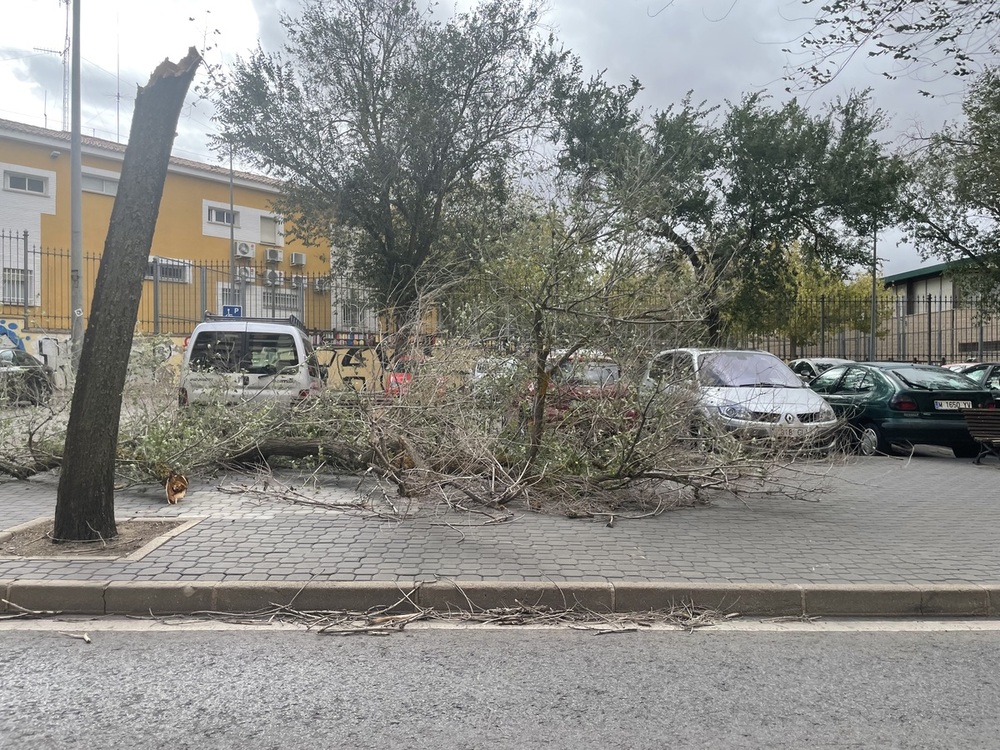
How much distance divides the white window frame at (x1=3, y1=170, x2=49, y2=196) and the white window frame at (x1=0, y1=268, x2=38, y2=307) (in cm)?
1034

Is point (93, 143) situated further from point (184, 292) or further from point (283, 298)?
point (283, 298)

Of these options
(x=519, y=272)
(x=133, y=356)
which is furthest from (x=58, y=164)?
(x=519, y=272)

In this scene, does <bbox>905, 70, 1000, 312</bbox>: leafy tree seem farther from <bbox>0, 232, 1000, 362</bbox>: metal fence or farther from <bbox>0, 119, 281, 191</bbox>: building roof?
<bbox>0, 119, 281, 191</bbox>: building roof

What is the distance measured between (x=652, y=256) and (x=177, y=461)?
497cm

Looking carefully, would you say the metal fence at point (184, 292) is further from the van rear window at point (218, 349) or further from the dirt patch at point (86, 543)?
the dirt patch at point (86, 543)

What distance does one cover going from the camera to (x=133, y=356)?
27.0ft

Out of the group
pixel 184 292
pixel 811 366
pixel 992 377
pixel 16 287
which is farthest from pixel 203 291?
pixel 992 377

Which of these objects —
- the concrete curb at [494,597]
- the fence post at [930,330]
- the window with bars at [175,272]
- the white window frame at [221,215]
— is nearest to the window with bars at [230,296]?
the window with bars at [175,272]

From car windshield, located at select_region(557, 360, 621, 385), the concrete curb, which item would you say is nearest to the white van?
car windshield, located at select_region(557, 360, 621, 385)

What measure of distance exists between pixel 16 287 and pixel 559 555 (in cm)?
1916

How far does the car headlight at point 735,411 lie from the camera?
753 cm

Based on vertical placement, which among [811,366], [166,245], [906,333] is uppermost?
[166,245]

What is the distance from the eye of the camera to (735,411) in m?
7.62

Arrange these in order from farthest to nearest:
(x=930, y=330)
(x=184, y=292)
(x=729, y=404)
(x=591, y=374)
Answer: (x=930, y=330) → (x=184, y=292) → (x=729, y=404) → (x=591, y=374)
